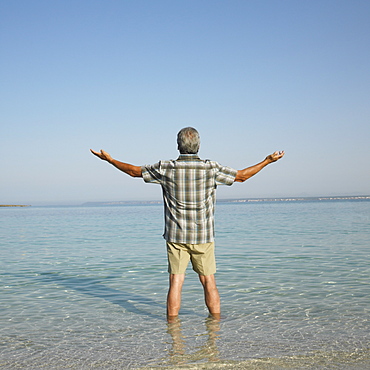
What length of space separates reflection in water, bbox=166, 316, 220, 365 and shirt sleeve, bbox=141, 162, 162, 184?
1.92 m

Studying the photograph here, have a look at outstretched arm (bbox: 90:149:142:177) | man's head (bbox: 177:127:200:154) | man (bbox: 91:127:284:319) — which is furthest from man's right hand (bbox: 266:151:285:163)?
outstretched arm (bbox: 90:149:142:177)

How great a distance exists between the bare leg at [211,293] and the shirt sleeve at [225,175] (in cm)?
125

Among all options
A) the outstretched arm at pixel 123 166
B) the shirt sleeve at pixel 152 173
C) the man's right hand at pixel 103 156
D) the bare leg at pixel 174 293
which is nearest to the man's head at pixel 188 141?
the shirt sleeve at pixel 152 173

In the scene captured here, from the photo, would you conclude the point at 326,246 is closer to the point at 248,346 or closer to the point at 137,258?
the point at 137,258

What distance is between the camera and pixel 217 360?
184 inches

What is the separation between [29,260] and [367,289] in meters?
9.04

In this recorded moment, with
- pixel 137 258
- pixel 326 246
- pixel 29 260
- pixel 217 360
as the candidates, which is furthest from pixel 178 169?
pixel 326 246

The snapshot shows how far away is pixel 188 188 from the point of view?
18.0 ft

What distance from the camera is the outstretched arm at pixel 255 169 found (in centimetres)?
553

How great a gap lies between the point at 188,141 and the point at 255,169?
2.88 feet

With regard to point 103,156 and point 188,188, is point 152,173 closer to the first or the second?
point 188,188

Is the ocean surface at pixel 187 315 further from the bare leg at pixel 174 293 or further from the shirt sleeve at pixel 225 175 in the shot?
the shirt sleeve at pixel 225 175

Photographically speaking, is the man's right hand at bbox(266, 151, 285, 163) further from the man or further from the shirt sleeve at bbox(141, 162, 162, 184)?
the shirt sleeve at bbox(141, 162, 162, 184)

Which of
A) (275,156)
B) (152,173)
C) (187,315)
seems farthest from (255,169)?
(187,315)
